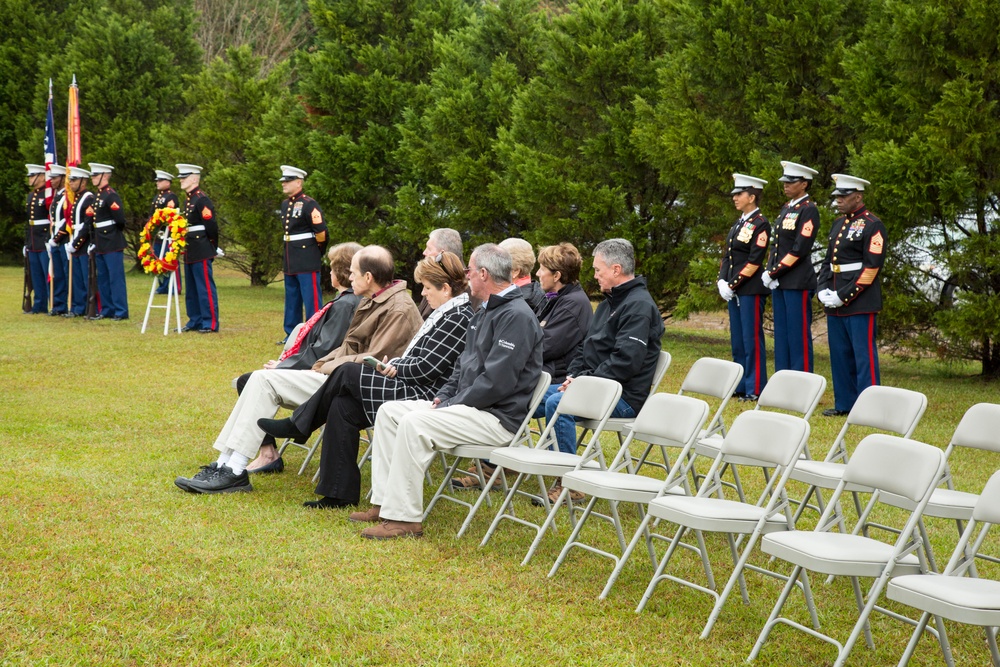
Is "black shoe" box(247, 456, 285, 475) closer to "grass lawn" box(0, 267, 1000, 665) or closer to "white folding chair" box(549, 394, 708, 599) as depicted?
"grass lawn" box(0, 267, 1000, 665)

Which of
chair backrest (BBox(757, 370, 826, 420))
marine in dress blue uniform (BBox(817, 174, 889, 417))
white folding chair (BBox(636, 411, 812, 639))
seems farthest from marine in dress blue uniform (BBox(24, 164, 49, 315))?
white folding chair (BBox(636, 411, 812, 639))

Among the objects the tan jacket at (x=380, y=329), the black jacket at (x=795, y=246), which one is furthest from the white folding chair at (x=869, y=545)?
the black jacket at (x=795, y=246)

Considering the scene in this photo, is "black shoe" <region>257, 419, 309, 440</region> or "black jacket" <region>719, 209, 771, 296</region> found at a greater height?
"black jacket" <region>719, 209, 771, 296</region>

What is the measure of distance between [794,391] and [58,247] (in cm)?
1302

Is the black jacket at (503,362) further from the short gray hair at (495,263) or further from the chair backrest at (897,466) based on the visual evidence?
the chair backrest at (897,466)

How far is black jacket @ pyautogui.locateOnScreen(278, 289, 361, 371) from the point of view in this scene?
695 centimetres

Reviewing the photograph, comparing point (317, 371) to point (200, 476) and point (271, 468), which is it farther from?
point (200, 476)

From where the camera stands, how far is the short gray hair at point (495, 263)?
5.82 metres

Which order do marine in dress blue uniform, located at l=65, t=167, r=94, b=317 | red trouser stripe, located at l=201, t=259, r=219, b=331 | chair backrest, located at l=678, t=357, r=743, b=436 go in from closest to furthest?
1. chair backrest, located at l=678, t=357, r=743, b=436
2. red trouser stripe, located at l=201, t=259, r=219, b=331
3. marine in dress blue uniform, located at l=65, t=167, r=94, b=317

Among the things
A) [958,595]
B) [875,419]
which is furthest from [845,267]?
[958,595]

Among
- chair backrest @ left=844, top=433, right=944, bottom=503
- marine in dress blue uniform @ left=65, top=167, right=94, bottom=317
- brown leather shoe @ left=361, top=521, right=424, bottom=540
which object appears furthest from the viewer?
marine in dress blue uniform @ left=65, top=167, right=94, bottom=317

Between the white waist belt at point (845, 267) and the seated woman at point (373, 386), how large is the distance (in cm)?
428

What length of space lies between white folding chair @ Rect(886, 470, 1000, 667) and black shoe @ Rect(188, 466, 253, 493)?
149 inches

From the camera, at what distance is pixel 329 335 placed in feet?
22.9
